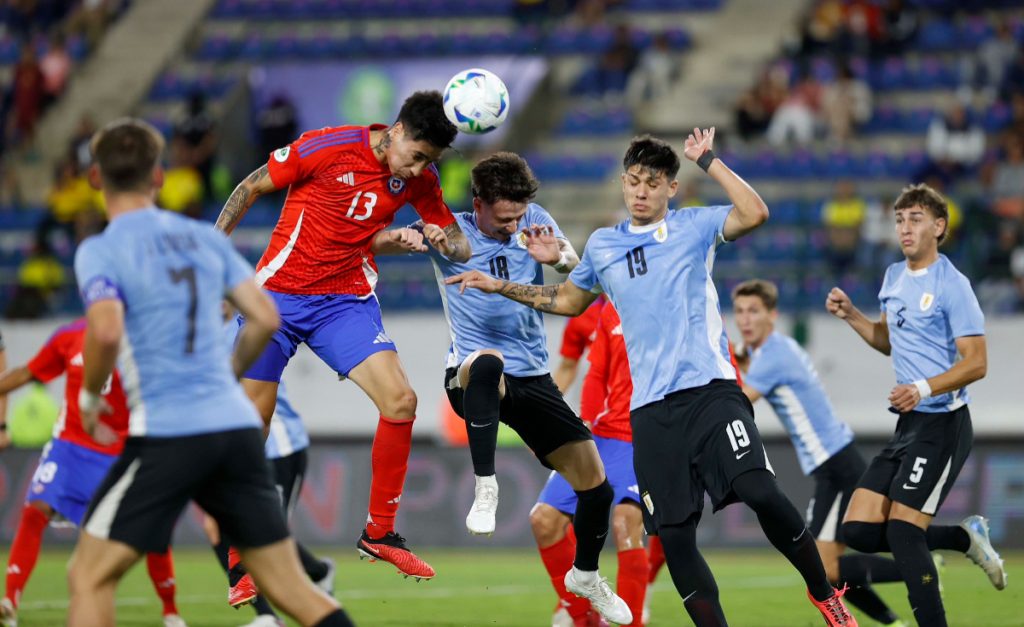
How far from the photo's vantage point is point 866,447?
1597 centimetres

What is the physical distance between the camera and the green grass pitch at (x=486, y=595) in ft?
35.0

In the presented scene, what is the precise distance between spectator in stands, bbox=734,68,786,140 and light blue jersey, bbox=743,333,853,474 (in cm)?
1230

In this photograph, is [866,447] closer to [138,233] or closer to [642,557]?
[642,557]

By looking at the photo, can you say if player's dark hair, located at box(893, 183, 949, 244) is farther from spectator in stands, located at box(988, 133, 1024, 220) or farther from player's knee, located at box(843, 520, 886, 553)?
spectator in stands, located at box(988, 133, 1024, 220)

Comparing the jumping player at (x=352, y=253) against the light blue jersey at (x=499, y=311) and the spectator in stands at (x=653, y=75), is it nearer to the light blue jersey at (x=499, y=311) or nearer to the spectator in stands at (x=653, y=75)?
the light blue jersey at (x=499, y=311)

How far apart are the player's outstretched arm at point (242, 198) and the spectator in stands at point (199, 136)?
50.5 ft

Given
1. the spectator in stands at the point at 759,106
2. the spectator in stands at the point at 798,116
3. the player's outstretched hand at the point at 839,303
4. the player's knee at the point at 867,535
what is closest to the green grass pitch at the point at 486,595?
the player's knee at the point at 867,535

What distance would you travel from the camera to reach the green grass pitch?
35.0ft

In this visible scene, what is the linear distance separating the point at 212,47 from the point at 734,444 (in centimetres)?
2213

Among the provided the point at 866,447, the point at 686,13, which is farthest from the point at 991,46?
the point at 866,447

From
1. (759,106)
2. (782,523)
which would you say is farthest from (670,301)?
Result: (759,106)

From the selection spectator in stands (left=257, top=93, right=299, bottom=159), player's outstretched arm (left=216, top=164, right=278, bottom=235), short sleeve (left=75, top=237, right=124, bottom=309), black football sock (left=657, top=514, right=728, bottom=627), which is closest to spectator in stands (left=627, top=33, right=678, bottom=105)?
spectator in stands (left=257, top=93, right=299, bottom=159)

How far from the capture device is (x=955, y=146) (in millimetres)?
20297

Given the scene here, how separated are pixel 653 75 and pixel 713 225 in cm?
1654
